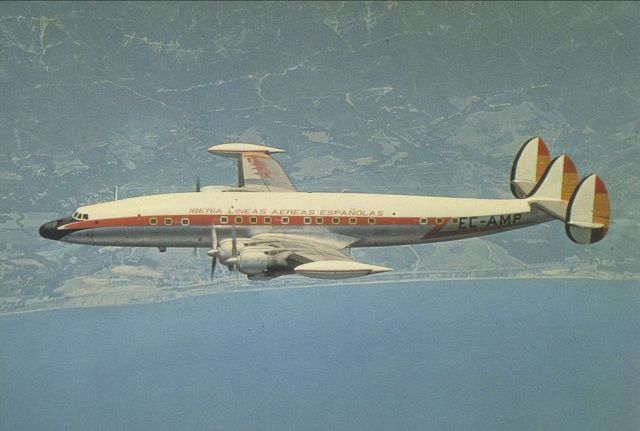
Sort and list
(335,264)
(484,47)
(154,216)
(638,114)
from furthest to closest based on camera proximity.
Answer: (484,47)
(638,114)
(154,216)
(335,264)

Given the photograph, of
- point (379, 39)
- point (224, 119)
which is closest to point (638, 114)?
point (379, 39)

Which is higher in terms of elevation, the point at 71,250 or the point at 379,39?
the point at 379,39

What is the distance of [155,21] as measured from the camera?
18.5 metres

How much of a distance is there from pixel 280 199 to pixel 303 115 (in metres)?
6.30

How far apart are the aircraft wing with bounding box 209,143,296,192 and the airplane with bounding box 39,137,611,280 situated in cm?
14

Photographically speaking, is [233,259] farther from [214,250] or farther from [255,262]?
[214,250]

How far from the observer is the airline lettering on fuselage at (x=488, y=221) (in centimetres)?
1714

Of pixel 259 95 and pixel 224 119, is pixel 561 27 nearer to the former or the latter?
pixel 259 95

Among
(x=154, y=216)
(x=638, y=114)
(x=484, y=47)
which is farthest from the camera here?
(x=484, y=47)

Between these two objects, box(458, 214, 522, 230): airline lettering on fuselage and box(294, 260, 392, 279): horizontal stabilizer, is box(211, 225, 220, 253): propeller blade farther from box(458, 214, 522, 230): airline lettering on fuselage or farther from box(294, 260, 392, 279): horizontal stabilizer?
box(458, 214, 522, 230): airline lettering on fuselage

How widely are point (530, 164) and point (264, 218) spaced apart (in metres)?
8.26

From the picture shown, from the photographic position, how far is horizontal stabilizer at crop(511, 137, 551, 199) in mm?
17766

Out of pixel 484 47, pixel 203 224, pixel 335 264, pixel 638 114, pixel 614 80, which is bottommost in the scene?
pixel 335 264

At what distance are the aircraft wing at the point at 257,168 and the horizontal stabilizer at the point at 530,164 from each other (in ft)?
22.7
